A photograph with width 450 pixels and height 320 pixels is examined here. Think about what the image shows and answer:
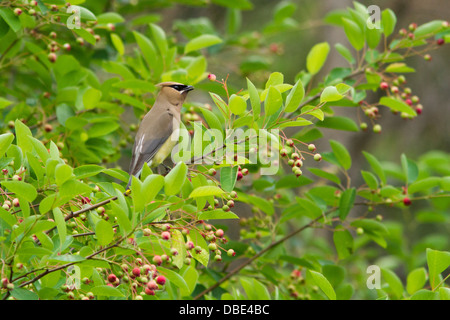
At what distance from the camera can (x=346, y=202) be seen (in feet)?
10.7

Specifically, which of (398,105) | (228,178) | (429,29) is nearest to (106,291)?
(228,178)

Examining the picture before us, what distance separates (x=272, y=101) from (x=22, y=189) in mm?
993

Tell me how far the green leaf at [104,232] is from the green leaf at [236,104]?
676 mm

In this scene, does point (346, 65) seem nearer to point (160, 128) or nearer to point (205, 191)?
point (160, 128)

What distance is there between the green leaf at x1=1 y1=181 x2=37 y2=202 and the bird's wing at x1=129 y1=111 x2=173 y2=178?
124 centimetres

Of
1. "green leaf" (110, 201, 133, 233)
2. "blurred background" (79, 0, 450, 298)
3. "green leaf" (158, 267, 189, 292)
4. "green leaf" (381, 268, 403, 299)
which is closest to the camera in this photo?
"green leaf" (110, 201, 133, 233)

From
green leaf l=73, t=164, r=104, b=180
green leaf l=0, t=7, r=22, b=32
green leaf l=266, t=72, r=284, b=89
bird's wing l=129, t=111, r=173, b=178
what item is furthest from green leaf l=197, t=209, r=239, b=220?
green leaf l=0, t=7, r=22, b=32

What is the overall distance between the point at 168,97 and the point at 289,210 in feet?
3.24

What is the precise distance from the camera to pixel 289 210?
3447mm

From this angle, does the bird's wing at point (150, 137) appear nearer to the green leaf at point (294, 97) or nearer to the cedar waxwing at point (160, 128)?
the cedar waxwing at point (160, 128)

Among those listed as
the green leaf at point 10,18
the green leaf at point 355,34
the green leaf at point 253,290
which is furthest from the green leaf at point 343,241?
the green leaf at point 10,18

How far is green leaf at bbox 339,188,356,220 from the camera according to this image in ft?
10.7

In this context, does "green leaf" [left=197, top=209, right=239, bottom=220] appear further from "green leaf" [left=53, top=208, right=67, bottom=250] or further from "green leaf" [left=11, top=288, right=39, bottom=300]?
"green leaf" [left=11, top=288, right=39, bottom=300]
